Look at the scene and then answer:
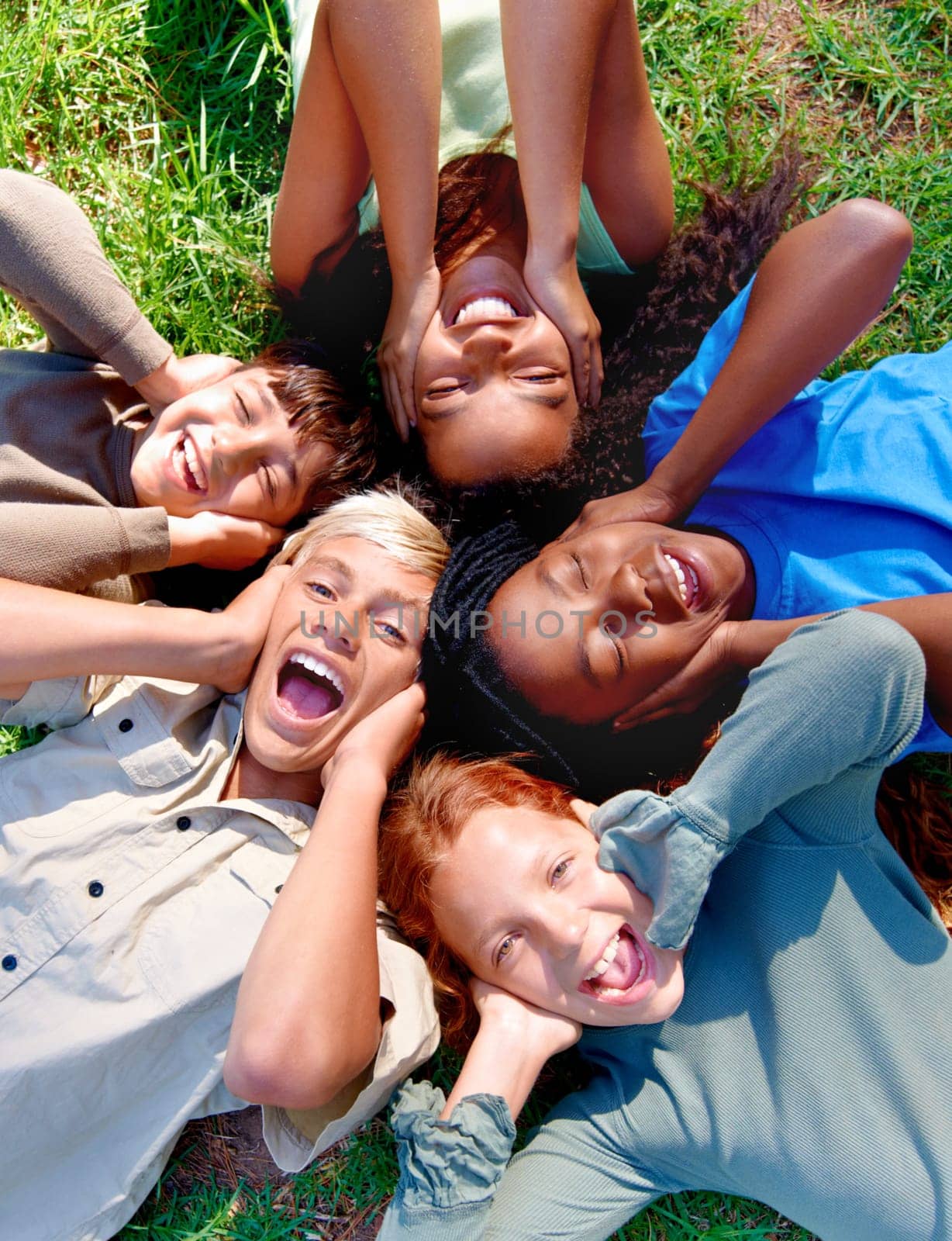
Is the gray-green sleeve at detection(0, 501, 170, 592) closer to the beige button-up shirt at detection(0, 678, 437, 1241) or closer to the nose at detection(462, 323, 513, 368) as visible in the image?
the beige button-up shirt at detection(0, 678, 437, 1241)

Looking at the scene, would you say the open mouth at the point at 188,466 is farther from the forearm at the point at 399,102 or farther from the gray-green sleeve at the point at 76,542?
the forearm at the point at 399,102

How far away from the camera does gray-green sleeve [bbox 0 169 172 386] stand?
2299 mm

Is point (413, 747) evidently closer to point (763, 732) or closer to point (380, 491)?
point (380, 491)

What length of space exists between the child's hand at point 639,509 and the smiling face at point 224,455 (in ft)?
2.29

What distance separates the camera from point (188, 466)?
8.02ft

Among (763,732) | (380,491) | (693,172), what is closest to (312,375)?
(380,491)

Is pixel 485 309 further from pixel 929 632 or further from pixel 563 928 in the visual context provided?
pixel 563 928

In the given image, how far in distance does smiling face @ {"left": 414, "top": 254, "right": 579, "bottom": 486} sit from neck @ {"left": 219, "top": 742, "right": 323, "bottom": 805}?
0.82m

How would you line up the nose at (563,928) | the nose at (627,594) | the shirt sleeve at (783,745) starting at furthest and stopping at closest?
the nose at (627,594), the nose at (563,928), the shirt sleeve at (783,745)

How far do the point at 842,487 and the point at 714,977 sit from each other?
3.77 feet

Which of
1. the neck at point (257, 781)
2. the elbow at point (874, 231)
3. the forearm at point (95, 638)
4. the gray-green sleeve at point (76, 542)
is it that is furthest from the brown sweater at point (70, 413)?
the elbow at point (874, 231)

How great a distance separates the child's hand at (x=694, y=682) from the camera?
7.14 feet

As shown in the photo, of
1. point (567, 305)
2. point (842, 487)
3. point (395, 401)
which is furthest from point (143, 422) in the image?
point (842, 487)

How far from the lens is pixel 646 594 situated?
2055 millimetres
